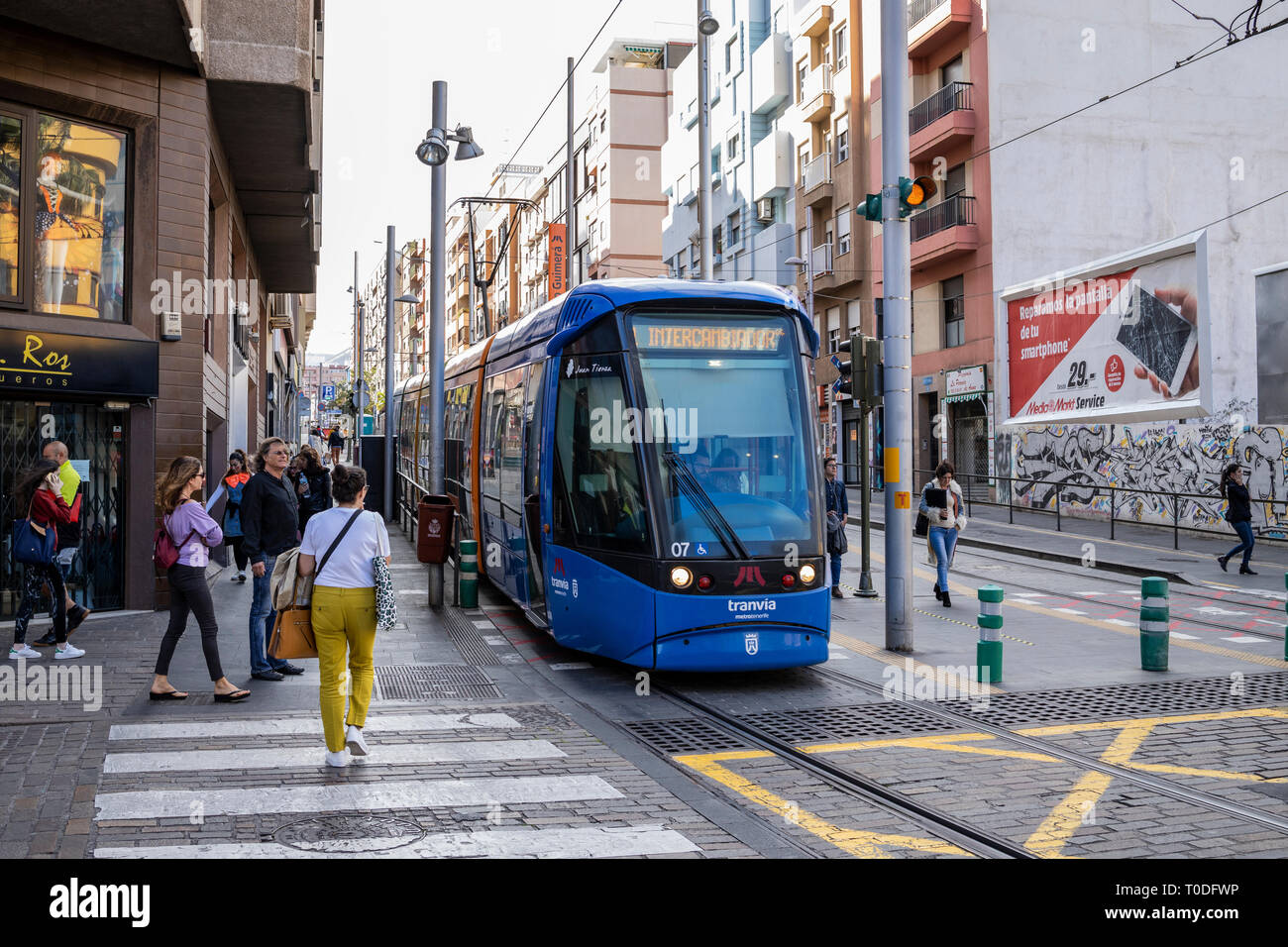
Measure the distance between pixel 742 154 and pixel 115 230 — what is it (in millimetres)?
38454

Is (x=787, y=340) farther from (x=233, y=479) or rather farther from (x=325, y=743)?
(x=233, y=479)

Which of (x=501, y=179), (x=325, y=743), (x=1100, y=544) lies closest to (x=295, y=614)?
(x=325, y=743)

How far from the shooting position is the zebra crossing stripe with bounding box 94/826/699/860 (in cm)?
516

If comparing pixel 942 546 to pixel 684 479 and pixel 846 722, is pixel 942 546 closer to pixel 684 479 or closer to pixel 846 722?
pixel 684 479

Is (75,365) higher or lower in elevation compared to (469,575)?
higher

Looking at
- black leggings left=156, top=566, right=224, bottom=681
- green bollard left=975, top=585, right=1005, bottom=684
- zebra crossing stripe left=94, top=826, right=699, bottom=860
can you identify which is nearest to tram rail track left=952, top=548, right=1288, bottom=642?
green bollard left=975, top=585, right=1005, bottom=684

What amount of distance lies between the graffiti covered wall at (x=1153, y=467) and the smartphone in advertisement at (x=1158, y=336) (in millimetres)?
1197

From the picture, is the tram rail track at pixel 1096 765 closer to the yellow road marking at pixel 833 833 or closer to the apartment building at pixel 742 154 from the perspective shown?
the yellow road marking at pixel 833 833

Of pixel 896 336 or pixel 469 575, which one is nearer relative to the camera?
pixel 896 336

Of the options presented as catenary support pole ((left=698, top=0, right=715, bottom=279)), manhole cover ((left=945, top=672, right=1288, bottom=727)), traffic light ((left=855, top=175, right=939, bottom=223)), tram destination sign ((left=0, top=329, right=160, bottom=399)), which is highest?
catenary support pole ((left=698, top=0, right=715, bottom=279))

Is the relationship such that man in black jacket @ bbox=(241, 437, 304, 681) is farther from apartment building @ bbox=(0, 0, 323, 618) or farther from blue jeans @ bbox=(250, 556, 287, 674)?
apartment building @ bbox=(0, 0, 323, 618)

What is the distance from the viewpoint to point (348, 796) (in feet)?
20.2

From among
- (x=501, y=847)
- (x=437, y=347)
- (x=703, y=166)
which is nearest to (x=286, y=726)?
(x=501, y=847)

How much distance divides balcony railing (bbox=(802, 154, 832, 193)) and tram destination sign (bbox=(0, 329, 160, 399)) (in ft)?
103
